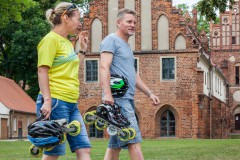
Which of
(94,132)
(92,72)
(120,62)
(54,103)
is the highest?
(92,72)

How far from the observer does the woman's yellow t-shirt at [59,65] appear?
20.2 ft

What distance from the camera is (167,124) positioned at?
134 feet

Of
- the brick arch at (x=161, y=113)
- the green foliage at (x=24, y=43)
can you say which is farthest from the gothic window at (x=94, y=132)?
the green foliage at (x=24, y=43)

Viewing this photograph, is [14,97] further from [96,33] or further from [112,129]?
[112,129]

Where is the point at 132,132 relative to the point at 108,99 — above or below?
below

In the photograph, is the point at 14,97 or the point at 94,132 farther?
the point at 14,97

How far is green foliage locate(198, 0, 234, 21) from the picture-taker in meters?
20.2

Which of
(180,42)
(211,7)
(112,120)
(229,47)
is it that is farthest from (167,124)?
(229,47)

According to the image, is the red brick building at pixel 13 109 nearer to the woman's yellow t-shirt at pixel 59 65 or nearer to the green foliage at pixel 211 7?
the green foliage at pixel 211 7

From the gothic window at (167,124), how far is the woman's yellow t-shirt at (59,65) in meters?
34.8

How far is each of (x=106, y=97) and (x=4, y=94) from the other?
3964cm

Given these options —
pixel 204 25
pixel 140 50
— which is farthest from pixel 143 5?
pixel 204 25

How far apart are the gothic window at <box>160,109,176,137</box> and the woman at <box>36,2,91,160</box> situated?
34710 mm

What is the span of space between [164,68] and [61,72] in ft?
116
